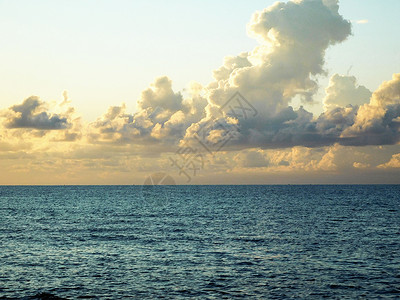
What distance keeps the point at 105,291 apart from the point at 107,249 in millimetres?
19577

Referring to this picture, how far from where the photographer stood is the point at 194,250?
57.0 m

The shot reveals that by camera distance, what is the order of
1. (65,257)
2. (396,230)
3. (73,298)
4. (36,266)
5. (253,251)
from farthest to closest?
(396,230)
(253,251)
(65,257)
(36,266)
(73,298)

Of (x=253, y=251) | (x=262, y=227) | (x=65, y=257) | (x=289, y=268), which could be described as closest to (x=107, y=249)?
(x=65, y=257)

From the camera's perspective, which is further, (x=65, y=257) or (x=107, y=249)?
(x=107, y=249)

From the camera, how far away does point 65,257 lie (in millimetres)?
52781

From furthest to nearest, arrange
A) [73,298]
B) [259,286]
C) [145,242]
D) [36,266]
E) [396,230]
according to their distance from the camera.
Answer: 1. [396,230]
2. [145,242]
3. [36,266]
4. [259,286]
5. [73,298]

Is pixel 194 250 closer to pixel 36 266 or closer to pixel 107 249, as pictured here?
pixel 107 249

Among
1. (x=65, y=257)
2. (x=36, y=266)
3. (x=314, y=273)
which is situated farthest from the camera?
(x=65, y=257)

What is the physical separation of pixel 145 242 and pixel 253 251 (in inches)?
647

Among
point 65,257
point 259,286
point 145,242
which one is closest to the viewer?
point 259,286

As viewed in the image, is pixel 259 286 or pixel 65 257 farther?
pixel 65 257

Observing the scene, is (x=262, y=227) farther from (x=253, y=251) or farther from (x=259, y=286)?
(x=259, y=286)

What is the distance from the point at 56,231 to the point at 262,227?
37235 mm

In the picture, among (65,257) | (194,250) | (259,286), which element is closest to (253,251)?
(194,250)
